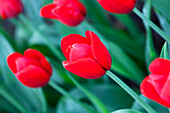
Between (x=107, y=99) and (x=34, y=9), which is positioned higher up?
(x=34, y=9)

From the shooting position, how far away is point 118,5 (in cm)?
36

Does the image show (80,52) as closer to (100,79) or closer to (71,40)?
(71,40)

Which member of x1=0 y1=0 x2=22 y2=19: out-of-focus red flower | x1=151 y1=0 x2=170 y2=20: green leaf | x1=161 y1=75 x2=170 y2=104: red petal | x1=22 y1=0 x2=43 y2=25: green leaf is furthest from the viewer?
x1=22 y1=0 x2=43 y2=25: green leaf

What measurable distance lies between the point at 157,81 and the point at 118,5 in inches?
5.2

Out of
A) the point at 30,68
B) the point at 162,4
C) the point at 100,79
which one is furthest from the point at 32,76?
the point at 100,79

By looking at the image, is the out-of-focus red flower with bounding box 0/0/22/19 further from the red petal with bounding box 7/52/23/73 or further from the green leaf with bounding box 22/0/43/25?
the green leaf with bounding box 22/0/43/25

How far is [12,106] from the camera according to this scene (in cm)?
75

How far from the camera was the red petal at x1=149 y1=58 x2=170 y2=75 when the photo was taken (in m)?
0.27

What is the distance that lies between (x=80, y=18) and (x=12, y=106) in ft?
1.25

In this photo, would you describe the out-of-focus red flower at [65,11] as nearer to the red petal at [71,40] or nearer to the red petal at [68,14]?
the red petal at [68,14]

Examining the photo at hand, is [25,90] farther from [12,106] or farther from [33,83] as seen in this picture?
[33,83]

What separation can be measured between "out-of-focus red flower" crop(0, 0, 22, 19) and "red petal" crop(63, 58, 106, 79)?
29cm

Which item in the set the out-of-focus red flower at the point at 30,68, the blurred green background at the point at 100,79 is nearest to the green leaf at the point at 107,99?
the blurred green background at the point at 100,79

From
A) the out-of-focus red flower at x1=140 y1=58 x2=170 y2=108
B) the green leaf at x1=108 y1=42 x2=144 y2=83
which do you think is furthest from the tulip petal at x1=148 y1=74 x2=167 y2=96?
the green leaf at x1=108 y1=42 x2=144 y2=83
